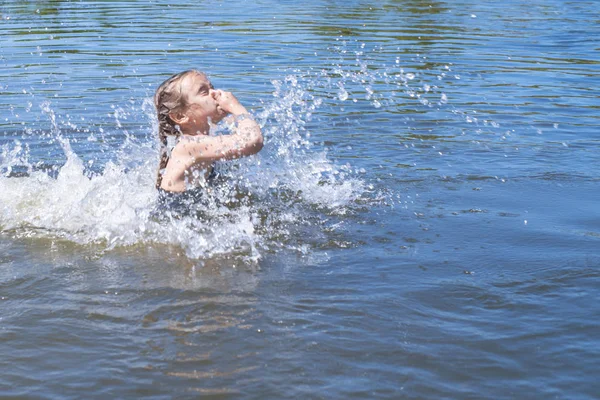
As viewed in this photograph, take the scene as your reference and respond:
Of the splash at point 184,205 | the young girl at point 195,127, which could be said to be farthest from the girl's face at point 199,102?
the splash at point 184,205

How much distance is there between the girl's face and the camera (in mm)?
6031

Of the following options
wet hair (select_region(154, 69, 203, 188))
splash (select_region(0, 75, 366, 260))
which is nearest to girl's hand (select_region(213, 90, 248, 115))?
wet hair (select_region(154, 69, 203, 188))

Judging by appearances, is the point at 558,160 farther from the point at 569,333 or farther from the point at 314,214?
the point at 569,333

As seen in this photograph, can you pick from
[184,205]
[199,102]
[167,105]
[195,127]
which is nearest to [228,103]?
[199,102]

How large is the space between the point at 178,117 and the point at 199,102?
0.80 feet

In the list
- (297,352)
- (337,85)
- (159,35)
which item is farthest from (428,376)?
(159,35)

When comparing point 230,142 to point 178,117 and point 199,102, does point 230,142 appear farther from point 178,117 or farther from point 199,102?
point 178,117

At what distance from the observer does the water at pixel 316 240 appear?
156 inches

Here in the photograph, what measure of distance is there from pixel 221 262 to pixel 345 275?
0.86m

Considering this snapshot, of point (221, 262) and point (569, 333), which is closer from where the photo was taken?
point (569, 333)

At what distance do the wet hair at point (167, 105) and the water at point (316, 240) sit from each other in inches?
14.5

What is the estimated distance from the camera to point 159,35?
1517 centimetres

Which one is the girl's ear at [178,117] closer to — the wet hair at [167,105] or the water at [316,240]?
the wet hair at [167,105]

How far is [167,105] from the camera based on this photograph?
20.3 feet
